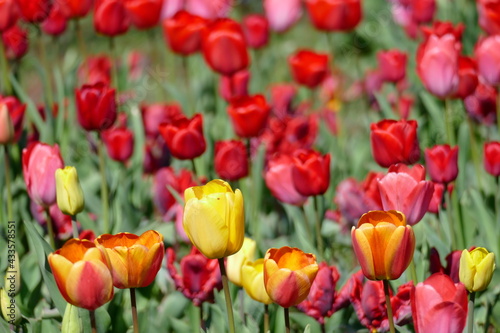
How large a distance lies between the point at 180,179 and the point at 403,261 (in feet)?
3.01

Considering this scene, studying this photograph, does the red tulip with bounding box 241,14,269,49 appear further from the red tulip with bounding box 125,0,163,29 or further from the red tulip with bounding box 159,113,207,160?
the red tulip with bounding box 159,113,207,160

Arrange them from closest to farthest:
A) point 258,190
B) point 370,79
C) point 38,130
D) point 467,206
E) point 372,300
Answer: point 372,300
point 467,206
point 258,190
point 38,130
point 370,79

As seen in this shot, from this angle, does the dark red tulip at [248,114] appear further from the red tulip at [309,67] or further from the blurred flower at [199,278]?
the red tulip at [309,67]

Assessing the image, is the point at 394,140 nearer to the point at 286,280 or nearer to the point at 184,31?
the point at 286,280

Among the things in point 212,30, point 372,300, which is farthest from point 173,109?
point 372,300

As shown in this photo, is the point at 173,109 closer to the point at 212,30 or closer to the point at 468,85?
the point at 212,30

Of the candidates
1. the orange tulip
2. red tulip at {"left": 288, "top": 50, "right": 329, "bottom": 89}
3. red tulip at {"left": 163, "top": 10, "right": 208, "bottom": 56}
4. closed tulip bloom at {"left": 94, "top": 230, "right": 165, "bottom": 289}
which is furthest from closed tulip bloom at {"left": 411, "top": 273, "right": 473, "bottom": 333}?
red tulip at {"left": 288, "top": 50, "right": 329, "bottom": 89}

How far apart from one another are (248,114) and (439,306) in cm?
98

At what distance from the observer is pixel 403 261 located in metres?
1.23

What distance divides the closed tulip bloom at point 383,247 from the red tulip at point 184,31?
1.44 metres

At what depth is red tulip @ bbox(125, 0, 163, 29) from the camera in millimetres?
2723

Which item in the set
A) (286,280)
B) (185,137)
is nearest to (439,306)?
(286,280)

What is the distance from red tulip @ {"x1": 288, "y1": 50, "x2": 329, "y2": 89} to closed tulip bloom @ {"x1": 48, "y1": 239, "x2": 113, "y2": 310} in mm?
1656

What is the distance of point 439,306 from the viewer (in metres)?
1.20
